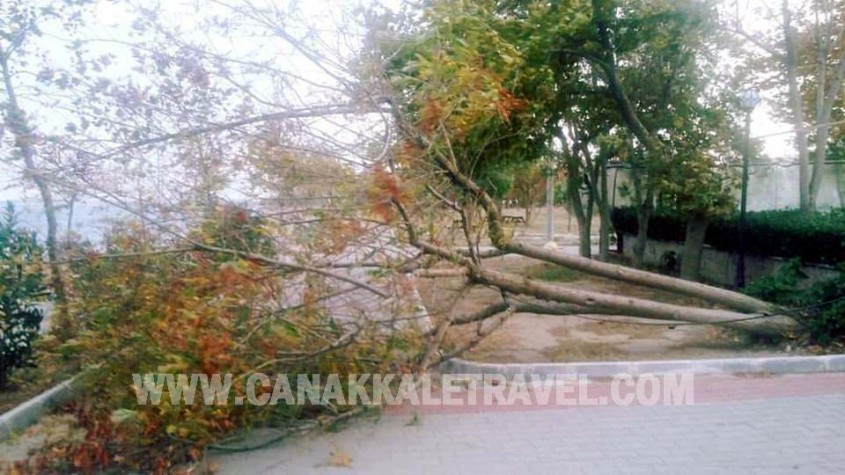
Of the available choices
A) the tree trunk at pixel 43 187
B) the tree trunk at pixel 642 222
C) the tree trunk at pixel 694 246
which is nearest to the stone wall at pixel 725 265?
the tree trunk at pixel 694 246

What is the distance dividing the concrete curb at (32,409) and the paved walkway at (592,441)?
6.20 ft

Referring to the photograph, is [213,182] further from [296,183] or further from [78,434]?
[78,434]

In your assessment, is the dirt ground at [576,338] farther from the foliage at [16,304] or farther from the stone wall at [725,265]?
the foliage at [16,304]

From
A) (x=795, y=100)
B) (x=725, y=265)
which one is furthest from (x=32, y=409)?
(x=795, y=100)

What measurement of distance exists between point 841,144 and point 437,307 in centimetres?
1693

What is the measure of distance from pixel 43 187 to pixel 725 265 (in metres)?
11.4

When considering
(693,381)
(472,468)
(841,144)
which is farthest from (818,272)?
(841,144)

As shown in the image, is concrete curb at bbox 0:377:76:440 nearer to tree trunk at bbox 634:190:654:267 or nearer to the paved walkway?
the paved walkway

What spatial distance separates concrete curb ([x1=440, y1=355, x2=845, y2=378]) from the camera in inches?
263

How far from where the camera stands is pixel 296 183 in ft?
17.3

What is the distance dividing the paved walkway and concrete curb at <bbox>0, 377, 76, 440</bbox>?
1889 millimetres

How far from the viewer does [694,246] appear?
12.7 metres

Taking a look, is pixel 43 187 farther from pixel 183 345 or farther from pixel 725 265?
pixel 725 265

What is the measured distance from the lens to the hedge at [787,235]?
973 cm
